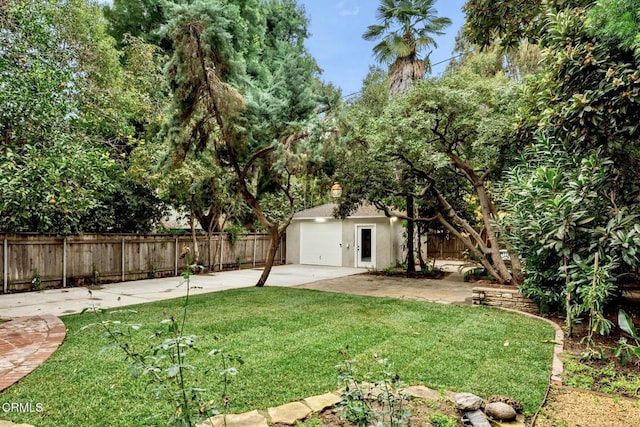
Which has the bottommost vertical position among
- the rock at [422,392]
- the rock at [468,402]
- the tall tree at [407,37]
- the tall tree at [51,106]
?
the rock at [422,392]

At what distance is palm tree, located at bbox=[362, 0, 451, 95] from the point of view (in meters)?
11.9

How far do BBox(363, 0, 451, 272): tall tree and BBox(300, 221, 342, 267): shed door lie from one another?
363 centimetres

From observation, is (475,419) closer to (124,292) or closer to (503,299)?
(503,299)

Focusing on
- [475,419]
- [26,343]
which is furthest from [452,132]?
[26,343]

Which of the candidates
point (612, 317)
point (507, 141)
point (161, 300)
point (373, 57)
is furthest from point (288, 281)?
point (373, 57)

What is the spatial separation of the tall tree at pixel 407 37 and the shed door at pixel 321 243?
363 centimetres

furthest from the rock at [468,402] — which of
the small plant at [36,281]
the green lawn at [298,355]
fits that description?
the small plant at [36,281]

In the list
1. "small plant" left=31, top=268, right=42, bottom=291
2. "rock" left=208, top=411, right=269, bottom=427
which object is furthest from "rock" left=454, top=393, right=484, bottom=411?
"small plant" left=31, top=268, right=42, bottom=291

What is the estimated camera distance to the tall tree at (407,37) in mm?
11883

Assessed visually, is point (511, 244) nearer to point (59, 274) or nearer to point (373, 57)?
point (373, 57)

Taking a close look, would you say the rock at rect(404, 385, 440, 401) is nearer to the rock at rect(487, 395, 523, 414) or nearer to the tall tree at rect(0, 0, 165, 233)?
the rock at rect(487, 395, 523, 414)

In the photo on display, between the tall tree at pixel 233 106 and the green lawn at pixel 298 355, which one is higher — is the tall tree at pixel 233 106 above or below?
above

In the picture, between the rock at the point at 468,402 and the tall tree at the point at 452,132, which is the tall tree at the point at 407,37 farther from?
the rock at the point at 468,402

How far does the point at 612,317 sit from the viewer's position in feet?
19.1
